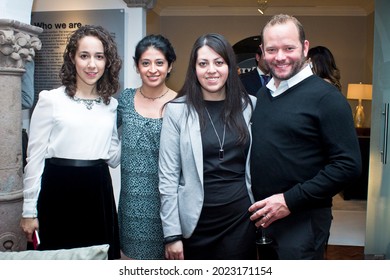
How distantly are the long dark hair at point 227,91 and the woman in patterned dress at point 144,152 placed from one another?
0.84ft

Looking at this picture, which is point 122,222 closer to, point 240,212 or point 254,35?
point 240,212

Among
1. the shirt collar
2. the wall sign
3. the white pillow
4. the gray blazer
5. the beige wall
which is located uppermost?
the beige wall

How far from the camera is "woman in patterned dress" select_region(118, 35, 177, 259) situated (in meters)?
2.15

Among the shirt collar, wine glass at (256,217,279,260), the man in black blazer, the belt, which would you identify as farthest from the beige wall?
wine glass at (256,217,279,260)

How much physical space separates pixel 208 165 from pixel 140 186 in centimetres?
43

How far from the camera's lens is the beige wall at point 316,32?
25.9 feet

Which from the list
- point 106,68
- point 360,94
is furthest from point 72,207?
point 360,94

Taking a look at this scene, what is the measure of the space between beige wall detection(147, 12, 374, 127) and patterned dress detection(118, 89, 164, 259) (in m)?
5.65

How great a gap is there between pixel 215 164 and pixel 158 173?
312 mm

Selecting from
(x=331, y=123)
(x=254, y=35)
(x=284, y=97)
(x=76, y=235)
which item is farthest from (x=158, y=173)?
(x=254, y=35)

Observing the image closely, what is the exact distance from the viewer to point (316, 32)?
8.03 metres

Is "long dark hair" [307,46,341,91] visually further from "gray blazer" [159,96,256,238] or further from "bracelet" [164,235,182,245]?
"bracelet" [164,235,182,245]

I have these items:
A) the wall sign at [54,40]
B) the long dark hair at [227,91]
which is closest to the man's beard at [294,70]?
the long dark hair at [227,91]

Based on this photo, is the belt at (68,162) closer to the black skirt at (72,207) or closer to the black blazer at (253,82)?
the black skirt at (72,207)
